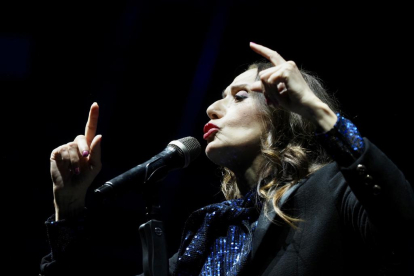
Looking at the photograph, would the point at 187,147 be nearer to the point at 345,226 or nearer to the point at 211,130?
the point at 211,130

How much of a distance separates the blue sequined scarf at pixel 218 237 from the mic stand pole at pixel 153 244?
0.28m

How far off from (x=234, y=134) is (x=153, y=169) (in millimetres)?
486

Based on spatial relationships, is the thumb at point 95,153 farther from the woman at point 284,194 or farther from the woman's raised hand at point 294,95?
the woman's raised hand at point 294,95

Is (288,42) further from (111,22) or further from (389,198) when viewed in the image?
(389,198)

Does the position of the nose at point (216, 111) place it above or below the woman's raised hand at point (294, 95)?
below

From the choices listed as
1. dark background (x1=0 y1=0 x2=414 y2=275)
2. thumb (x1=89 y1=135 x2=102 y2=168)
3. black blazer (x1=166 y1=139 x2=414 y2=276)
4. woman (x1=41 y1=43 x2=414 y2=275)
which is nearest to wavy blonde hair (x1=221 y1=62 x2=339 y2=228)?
woman (x1=41 y1=43 x2=414 y2=275)

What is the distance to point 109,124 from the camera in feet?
10.3

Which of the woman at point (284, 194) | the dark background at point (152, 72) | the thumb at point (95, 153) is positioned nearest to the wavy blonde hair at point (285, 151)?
the woman at point (284, 194)

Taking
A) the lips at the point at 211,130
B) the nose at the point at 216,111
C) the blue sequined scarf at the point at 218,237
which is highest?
the nose at the point at 216,111

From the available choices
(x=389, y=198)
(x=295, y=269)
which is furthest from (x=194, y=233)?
(x=389, y=198)

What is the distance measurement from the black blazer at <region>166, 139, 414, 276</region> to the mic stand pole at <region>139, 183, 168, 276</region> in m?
0.29

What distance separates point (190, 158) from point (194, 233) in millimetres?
377

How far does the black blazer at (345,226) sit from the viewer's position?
1.13 metres

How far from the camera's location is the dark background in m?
2.58
